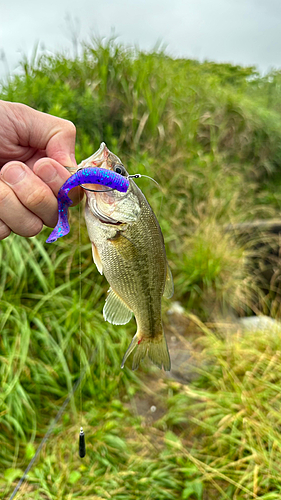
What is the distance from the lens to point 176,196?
173 inches

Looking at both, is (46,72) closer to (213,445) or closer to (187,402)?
(187,402)

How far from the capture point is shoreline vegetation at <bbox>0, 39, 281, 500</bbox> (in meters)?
2.09

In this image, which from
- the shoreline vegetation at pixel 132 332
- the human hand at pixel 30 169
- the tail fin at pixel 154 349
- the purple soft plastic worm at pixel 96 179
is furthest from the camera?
the shoreline vegetation at pixel 132 332

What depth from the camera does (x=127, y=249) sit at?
1182 millimetres

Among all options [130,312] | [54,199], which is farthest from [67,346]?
[54,199]

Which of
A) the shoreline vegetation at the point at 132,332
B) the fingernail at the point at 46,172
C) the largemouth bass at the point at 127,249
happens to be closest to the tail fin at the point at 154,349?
the largemouth bass at the point at 127,249

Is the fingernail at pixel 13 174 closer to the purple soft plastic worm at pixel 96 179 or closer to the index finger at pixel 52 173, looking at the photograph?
the index finger at pixel 52 173

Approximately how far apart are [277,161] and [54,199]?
18.7 feet

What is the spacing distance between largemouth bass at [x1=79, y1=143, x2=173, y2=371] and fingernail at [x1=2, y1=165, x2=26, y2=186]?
0.23m

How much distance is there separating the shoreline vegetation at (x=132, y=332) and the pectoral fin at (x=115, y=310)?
49.4 inches

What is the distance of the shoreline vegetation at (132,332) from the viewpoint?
6.86ft

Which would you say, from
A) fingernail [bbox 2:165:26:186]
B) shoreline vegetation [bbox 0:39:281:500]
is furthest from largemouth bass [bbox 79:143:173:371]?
shoreline vegetation [bbox 0:39:281:500]

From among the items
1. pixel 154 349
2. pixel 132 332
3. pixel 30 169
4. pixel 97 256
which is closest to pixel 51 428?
pixel 132 332

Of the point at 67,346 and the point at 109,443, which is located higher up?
the point at 67,346
